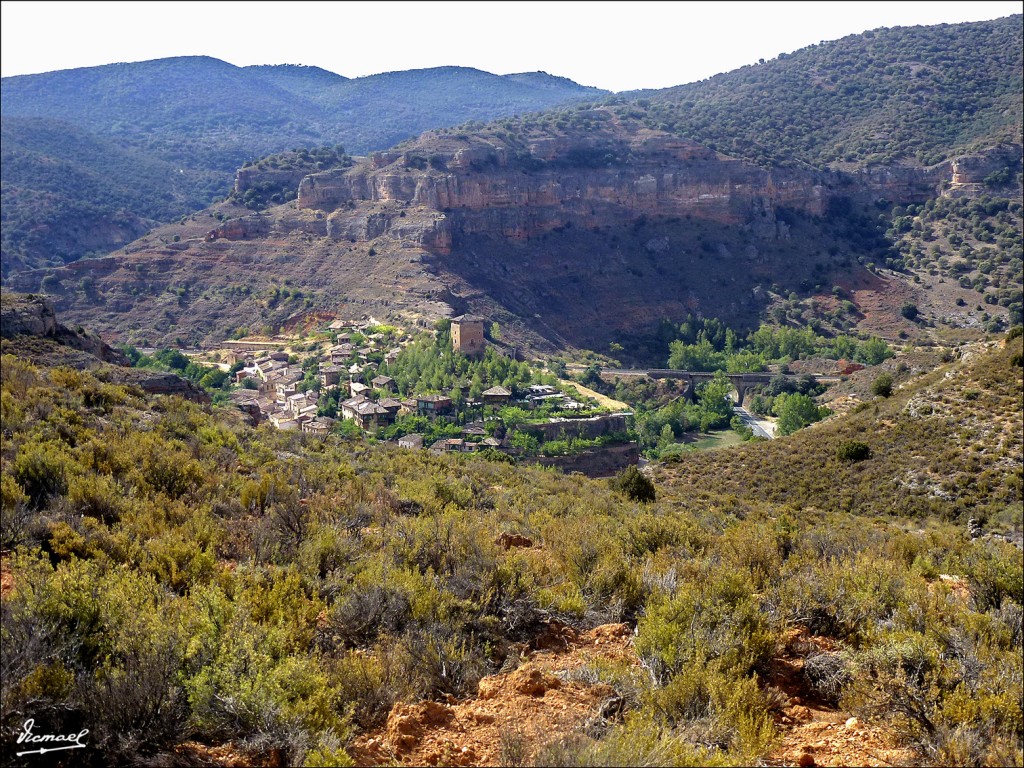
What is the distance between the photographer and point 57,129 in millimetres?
108125

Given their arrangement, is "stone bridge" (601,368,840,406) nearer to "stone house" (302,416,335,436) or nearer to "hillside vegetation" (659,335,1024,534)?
"stone house" (302,416,335,436)

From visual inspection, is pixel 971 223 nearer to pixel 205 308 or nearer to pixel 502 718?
pixel 205 308

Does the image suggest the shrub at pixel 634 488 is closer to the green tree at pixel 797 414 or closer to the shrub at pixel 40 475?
the shrub at pixel 40 475

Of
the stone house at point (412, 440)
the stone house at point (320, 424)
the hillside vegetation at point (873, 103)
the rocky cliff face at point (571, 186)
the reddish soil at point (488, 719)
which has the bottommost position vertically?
the stone house at point (412, 440)

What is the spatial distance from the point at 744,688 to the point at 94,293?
65.5m

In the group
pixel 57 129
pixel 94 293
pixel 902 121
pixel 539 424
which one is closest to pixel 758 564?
pixel 539 424

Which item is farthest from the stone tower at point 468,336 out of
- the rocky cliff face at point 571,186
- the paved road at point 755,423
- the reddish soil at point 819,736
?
the reddish soil at point 819,736

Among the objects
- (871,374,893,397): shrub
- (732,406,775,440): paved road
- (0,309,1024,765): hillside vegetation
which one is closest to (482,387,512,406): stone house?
(732,406,775,440): paved road

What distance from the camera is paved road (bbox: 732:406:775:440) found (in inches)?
1775

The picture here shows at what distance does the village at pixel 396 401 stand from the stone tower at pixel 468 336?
60 mm

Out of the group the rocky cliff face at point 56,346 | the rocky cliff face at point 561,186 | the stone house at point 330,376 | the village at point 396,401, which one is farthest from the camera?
the rocky cliff face at point 561,186

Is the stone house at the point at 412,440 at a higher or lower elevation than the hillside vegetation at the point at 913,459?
lower

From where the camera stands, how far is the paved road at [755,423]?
45.1 metres

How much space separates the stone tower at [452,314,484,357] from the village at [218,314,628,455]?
6 centimetres
